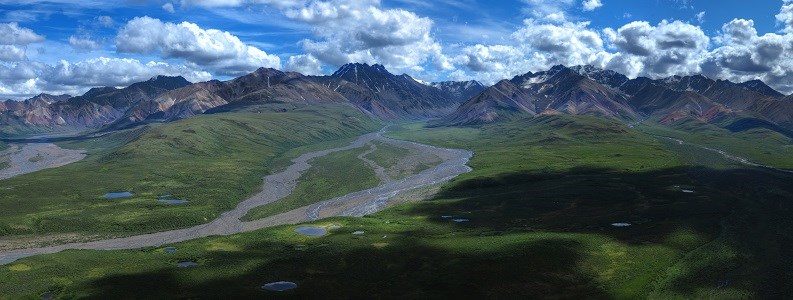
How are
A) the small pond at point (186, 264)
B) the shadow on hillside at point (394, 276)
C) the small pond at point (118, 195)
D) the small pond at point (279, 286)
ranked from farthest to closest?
the small pond at point (118, 195) < the small pond at point (186, 264) < the small pond at point (279, 286) < the shadow on hillside at point (394, 276)

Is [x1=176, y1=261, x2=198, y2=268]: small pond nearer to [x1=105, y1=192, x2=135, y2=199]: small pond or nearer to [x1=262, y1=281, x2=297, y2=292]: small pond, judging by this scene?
[x1=262, y1=281, x2=297, y2=292]: small pond

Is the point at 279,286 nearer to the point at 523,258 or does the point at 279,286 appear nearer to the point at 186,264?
the point at 186,264

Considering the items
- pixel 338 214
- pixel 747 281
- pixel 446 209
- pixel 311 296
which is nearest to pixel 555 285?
pixel 747 281

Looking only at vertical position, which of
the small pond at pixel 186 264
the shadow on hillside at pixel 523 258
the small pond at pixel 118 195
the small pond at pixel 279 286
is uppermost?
the shadow on hillside at pixel 523 258

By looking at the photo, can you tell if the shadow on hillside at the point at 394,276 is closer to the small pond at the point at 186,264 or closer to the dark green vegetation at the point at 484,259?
the dark green vegetation at the point at 484,259

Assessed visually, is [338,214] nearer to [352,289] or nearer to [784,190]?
[352,289]

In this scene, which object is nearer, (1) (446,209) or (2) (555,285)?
(2) (555,285)

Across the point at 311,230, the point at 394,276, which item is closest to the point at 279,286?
the point at 394,276

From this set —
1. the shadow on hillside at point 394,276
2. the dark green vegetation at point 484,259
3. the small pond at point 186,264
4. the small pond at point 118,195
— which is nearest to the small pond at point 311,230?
the dark green vegetation at point 484,259

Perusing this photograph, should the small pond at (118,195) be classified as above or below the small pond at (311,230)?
below
